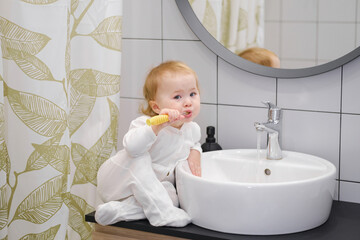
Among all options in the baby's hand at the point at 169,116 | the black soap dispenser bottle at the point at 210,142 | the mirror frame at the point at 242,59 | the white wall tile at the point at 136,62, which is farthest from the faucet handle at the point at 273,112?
the white wall tile at the point at 136,62

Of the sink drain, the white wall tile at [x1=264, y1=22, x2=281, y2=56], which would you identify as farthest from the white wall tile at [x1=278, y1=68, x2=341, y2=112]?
the sink drain

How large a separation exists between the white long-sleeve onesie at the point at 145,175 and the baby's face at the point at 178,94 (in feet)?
0.25

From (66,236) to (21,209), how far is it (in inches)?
8.4

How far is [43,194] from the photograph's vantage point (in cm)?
175

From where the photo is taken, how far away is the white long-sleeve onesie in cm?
160

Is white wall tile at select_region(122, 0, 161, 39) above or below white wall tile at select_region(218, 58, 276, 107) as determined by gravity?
above

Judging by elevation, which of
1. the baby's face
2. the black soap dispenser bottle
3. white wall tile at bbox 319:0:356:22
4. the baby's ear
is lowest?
the black soap dispenser bottle

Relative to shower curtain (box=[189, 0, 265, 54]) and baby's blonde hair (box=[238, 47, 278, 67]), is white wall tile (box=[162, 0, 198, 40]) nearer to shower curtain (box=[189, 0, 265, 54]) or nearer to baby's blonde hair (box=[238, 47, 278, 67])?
shower curtain (box=[189, 0, 265, 54])

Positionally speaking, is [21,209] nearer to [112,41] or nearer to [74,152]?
[74,152]

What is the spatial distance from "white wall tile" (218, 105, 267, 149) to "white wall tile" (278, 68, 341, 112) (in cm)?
9

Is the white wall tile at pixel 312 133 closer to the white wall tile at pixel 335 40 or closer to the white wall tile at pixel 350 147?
the white wall tile at pixel 350 147

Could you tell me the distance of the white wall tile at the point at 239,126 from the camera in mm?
1896

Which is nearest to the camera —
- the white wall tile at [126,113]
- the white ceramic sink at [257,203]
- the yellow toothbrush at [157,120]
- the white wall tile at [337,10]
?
the white ceramic sink at [257,203]

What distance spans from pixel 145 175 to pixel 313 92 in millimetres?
600
